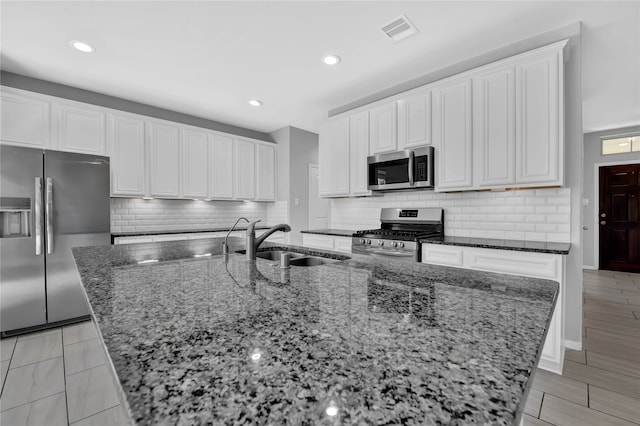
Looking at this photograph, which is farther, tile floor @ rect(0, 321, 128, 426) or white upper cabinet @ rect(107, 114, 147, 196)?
white upper cabinet @ rect(107, 114, 147, 196)

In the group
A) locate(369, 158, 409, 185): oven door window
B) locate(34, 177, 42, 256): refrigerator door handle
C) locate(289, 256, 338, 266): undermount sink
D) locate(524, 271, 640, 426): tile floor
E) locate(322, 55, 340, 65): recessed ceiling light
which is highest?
locate(322, 55, 340, 65): recessed ceiling light

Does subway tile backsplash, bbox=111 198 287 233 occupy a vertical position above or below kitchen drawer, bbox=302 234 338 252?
above

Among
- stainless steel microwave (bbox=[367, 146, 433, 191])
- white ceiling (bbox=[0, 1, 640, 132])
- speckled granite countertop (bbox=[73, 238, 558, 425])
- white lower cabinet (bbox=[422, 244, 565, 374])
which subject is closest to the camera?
speckled granite countertop (bbox=[73, 238, 558, 425])

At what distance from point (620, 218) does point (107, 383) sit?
7705 millimetres

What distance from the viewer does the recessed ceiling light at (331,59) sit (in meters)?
3.00

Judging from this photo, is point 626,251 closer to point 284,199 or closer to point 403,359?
point 284,199

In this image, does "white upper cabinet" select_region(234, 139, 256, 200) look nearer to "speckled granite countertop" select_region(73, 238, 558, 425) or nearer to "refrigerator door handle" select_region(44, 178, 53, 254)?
"refrigerator door handle" select_region(44, 178, 53, 254)

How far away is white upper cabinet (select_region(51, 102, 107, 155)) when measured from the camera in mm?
3375

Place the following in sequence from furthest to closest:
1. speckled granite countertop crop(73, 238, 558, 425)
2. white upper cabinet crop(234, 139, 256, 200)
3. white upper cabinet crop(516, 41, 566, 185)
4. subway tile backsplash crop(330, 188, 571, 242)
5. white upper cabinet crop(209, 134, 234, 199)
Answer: white upper cabinet crop(234, 139, 256, 200) < white upper cabinet crop(209, 134, 234, 199) < subway tile backsplash crop(330, 188, 571, 242) < white upper cabinet crop(516, 41, 566, 185) < speckled granite countertop crop(73, 238, 558, 425)

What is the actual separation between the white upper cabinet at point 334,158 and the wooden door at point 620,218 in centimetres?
511

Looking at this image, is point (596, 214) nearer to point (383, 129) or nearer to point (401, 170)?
point (401, 170)

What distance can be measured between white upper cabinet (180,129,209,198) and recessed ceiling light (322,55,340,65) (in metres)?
2.45

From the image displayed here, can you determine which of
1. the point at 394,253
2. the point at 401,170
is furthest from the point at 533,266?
the point at 401,170

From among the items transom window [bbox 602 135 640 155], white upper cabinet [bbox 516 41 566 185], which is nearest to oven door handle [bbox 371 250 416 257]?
white upper cabinet [bbox 516 41 566 185]
